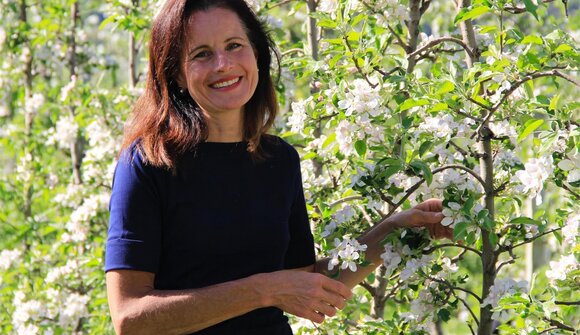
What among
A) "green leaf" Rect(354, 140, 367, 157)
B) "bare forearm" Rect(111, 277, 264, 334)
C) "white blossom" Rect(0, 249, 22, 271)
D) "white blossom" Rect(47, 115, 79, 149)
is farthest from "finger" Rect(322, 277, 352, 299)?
"white blossom" Rect(0, 249, 22, 271)

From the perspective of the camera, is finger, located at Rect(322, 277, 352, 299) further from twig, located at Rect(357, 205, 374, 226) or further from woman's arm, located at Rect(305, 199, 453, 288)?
twig, located at Rect(357, 205, 374, 226)

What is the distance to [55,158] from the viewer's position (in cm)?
539

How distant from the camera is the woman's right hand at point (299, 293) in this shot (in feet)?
7.18

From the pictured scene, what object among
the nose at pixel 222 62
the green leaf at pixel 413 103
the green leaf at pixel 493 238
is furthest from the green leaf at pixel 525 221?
the nose at pixel 222 62

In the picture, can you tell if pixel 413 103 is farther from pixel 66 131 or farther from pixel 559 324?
pixel 66 131

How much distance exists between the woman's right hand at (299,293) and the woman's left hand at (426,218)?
0.40 m

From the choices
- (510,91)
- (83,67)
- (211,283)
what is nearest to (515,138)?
(510,91)

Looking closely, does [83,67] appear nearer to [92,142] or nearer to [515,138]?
→ [92,142]

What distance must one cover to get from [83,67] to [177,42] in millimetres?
2924

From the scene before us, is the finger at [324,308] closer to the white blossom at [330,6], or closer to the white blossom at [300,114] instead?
the white blossom at [300,114]

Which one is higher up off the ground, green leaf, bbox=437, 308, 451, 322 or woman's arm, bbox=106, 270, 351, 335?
woman's arm, bbox=106, 270, 351, 335

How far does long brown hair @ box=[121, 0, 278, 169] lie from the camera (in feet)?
7.66

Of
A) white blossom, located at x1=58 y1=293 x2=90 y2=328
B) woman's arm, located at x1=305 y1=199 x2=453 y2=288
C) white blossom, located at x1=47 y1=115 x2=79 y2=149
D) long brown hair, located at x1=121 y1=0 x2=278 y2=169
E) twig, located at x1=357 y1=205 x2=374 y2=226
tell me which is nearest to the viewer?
long brown hair, located at x1=121 y1=0 x2=278 y2=169

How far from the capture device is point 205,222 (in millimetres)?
2314
